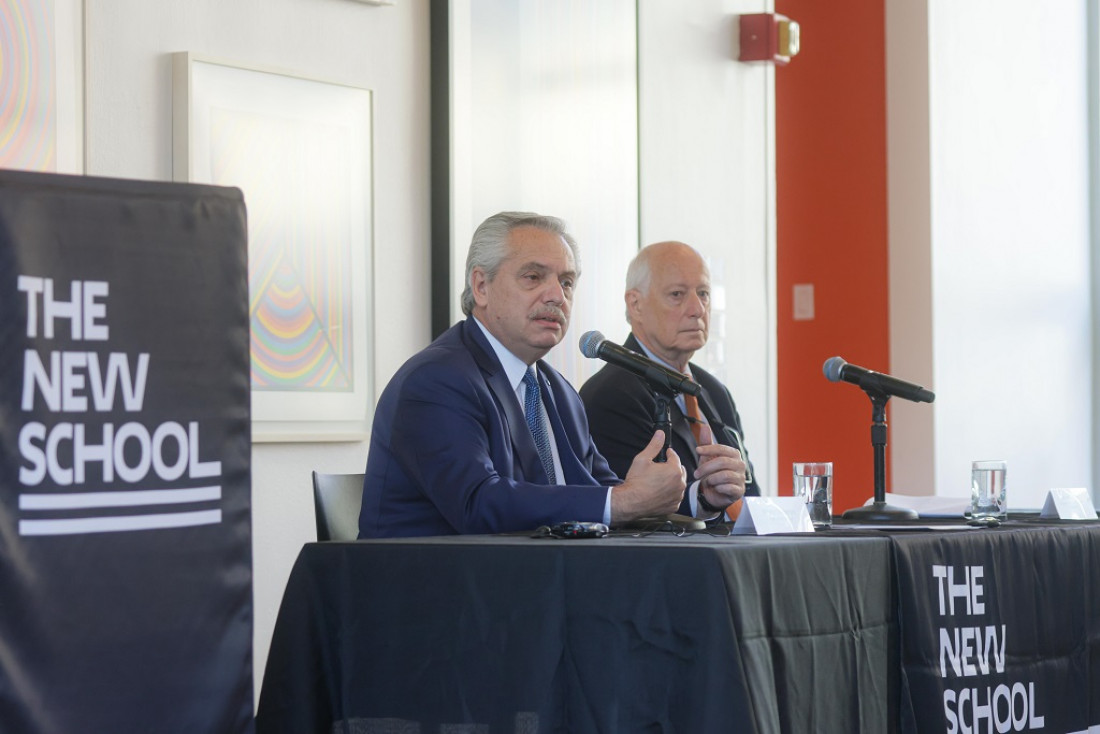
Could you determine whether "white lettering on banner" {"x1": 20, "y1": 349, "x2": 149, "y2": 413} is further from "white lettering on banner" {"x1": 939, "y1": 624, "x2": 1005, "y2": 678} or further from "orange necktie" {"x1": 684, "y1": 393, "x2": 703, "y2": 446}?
"orange necktie" {"x1": 684, "y1": 393, "x2": 703, "y2": 446}

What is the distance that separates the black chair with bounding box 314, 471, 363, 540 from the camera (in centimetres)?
261

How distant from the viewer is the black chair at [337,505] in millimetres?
2607

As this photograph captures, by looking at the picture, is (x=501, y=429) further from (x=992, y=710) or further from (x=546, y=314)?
(x=992, y=710)

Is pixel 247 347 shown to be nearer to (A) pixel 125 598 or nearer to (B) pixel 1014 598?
(A) pixel 125 598

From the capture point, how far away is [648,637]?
1.75 meters

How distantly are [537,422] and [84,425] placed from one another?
145 centimetres

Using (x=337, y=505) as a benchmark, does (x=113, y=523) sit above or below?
above

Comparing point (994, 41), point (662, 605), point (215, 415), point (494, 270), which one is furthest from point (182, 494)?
point (994, 41)

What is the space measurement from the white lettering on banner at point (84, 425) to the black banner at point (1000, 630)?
45.6 inches

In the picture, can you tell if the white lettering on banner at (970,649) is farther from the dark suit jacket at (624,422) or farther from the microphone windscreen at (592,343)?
the dark suit jacket at (624,422)

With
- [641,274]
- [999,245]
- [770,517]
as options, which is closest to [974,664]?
[770,517]

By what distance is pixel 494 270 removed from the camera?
2738mm

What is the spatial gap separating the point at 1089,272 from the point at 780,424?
1.79 metres

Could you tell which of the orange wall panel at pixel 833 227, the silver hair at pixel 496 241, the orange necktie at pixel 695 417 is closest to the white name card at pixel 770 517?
the silver hair at pixel 496 241
